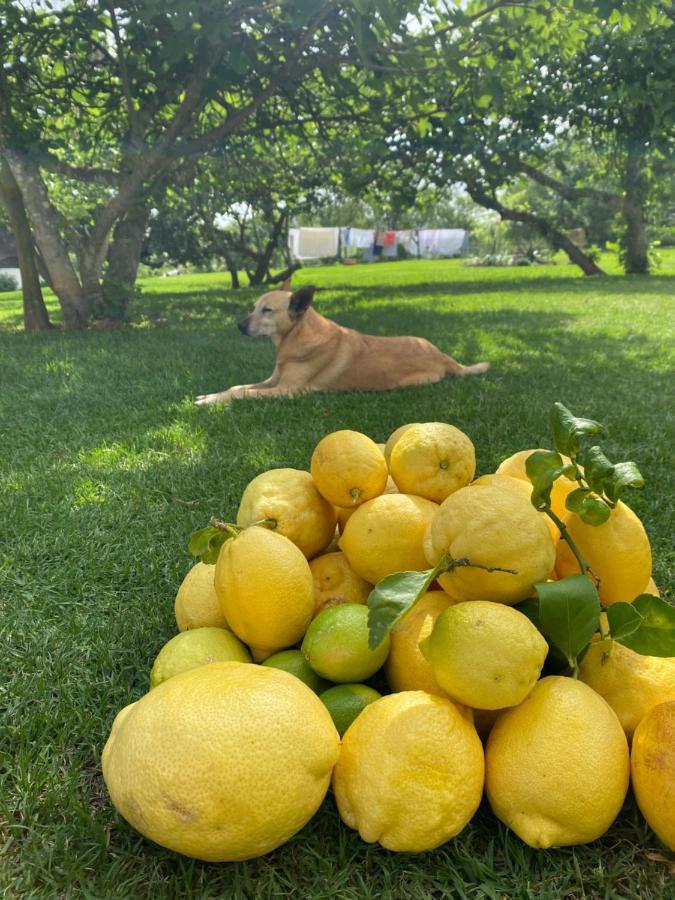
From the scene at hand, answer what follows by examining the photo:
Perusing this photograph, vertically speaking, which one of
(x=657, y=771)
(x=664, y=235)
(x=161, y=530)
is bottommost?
(x=161, y=530)

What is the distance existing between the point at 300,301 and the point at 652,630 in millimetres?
4977

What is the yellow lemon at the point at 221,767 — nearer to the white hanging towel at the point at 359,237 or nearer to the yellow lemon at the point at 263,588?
the yellow lemon at the point at 263,588

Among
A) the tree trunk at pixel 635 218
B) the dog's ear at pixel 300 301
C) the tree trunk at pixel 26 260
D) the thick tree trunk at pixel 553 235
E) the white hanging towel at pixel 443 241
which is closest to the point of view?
the dog's ear at pixel 300 301

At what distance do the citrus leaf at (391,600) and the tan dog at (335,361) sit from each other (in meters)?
4.20

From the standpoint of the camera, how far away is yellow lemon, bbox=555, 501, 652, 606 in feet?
4.66

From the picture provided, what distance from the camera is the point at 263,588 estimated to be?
1.42m

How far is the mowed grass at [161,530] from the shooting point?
119 centimetres

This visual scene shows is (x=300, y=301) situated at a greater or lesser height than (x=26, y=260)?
lesser

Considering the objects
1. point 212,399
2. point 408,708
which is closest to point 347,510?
point 408,708

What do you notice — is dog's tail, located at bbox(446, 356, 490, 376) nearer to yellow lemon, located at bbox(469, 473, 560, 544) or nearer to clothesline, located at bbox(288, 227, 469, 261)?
yellow lemon, located at bbox(469, 473, 560, 544)

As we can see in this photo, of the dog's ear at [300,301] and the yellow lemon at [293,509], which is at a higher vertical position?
the dog's ear at [300,301]

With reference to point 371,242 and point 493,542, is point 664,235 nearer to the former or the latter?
point 371,242

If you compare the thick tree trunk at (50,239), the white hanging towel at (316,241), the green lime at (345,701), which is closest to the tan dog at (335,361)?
the green lime at (345,701)

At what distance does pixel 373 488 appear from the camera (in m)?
1.71
